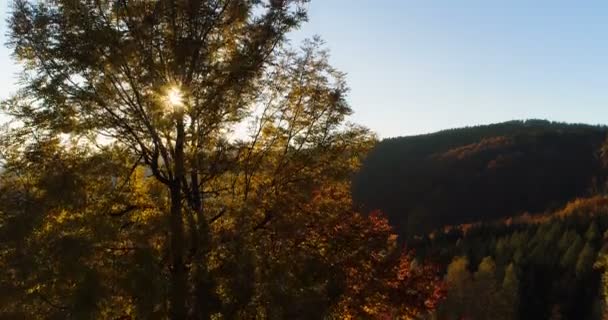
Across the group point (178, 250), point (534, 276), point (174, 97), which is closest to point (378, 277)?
point (178, 250)

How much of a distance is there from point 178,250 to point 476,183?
583 feet

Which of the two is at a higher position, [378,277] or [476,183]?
[378,277]

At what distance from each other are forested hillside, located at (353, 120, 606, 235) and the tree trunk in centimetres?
15154

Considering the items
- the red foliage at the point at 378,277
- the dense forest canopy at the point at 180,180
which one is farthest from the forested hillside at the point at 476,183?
the dense forest canopy at the point at 180,180

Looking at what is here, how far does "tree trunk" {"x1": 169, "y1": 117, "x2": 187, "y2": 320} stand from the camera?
974cm

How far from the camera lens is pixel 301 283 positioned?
10047mm

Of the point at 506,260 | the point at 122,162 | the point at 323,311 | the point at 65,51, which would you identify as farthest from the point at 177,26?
the point at 506,260

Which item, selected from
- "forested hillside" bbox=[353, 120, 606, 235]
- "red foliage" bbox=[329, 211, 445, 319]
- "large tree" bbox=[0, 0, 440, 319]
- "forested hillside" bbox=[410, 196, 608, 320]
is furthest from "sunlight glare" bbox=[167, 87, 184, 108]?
"forested hillside" bbox=[353, 120, 606, 235]

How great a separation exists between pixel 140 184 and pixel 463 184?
17478 cm

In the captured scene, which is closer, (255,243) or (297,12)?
(255,243)

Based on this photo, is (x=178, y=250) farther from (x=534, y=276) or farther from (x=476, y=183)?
(x=476, y=183)

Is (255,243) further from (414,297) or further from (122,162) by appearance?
(414,297)

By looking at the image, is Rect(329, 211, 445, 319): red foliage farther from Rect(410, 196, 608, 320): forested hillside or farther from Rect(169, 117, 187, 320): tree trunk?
Rect(410, 196, 608, 320): forested hillside

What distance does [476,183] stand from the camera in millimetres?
179500
